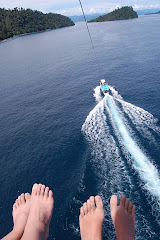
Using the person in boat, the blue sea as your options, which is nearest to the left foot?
the person in boat

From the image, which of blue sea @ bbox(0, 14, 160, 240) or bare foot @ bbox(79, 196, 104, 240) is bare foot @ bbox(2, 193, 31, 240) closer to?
bare foot @ bbox(79, 196, 104, 240)

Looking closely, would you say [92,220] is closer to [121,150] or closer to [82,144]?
[121,150]

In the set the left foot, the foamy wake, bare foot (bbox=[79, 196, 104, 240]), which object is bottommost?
the foamy wake

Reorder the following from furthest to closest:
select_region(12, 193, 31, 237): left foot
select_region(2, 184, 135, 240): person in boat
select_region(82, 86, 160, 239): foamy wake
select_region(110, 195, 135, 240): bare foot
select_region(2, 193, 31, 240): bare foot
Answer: select_region(82, 86, 160, 239): foamy wake → select_region(12, 193, 31, 237): left foot → select_region(110, 195, 135, 240): bare foot → select_region(2, 184, 135, 240): person in boat → select_region(2, 193, 31, 240): bare foot

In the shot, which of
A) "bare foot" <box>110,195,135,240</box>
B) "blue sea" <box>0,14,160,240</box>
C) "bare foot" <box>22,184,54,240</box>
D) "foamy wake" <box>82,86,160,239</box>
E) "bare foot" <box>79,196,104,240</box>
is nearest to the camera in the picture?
"bare foot" <box>22,184,54,240</box>

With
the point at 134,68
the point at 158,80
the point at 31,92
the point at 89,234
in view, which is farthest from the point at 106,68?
the point at 89,234

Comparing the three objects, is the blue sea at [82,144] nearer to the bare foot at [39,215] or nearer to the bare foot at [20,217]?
the bare foot at [20,217]

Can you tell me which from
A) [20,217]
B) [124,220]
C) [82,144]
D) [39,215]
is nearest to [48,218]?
[39,215]

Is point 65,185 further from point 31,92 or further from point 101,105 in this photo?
point 31,92
